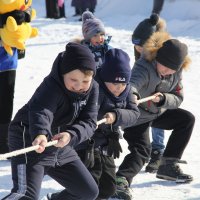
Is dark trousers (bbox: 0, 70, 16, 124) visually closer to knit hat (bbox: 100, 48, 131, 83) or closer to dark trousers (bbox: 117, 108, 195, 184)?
dark trousers (bbox: 117, 108, 195, 184)

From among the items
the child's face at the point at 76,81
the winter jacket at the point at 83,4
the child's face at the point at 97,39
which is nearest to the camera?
the child's face at the point at 76,81

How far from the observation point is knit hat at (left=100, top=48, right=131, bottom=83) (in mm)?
3852

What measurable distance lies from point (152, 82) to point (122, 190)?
925mm

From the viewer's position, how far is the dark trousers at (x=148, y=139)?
4449 millimetres

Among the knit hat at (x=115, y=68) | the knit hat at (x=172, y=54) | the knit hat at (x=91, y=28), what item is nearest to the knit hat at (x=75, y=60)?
the knit hat at (x=115, y=68)

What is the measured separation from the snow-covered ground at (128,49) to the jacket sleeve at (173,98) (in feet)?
2.31

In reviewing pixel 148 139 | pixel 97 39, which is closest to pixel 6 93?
pixel 97 39

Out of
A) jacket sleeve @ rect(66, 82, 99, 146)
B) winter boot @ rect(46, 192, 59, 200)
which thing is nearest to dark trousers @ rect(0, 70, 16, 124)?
winter boot @ rect(46, 192, 59, 200)

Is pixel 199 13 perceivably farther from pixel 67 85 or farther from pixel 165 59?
pixel 67 85

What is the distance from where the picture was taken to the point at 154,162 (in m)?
5.07

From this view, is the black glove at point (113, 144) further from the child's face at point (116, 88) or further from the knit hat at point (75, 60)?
the knit hat at point (75, 60)

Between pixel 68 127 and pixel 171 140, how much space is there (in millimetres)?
1574

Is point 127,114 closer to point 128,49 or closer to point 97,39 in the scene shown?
point 97,39

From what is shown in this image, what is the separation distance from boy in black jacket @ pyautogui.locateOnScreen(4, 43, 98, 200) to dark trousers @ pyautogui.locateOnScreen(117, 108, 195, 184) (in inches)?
37.2
